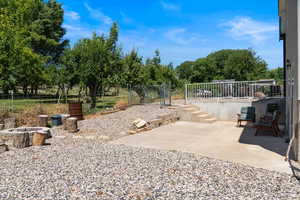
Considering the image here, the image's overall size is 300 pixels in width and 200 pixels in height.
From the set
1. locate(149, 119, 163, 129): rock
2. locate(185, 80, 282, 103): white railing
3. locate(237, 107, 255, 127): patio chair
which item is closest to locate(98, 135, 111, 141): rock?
locate(149, 119, 163, 129): rock

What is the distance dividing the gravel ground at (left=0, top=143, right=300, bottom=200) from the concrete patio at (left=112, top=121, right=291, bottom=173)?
19.7 inches

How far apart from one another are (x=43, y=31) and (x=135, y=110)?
2515 cm

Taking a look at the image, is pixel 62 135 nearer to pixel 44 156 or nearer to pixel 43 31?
pixel 44 156

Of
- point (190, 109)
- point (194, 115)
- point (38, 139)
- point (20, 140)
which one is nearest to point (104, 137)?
point (38, 139)

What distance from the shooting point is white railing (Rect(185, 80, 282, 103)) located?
1165cm

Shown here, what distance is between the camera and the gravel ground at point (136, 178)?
3.19 meters

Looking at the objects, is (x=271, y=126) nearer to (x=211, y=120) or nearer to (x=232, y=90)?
(x=211, y=120)

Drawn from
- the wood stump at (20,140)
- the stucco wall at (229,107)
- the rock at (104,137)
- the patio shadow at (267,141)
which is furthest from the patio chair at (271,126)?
the wood stump at (20,140)

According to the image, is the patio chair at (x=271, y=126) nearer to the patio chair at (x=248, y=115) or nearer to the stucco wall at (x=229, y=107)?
the patio chair at (x=248, y=115)

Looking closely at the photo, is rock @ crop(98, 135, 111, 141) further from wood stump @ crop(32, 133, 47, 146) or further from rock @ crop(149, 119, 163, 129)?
rock @ crop(149, 119, 163, 129)

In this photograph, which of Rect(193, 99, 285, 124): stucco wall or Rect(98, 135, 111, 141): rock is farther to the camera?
Rect(193, 99, 285, 124): stucco wall

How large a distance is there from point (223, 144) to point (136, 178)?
3337 mm

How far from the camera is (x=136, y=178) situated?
12.4ft

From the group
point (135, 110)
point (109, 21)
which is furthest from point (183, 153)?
point (109, 21)
